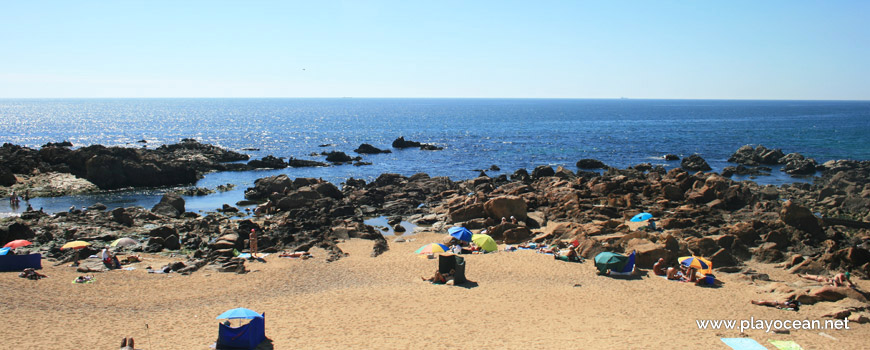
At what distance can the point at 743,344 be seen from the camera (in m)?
16.0

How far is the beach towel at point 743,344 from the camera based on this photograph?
15664mm

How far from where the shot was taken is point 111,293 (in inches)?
845

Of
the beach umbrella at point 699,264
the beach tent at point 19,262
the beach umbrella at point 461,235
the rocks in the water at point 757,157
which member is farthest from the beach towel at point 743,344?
the rocks in the water at point 757,157

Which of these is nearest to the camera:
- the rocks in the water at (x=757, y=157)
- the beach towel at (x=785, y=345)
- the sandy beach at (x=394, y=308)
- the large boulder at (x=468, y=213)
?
the beach towel at (x=785, y=345)

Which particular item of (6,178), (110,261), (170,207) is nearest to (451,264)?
(110,261)

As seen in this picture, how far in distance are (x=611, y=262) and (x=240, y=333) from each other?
15340 millimetres

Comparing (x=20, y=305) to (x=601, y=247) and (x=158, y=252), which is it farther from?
(x=601, y=247)

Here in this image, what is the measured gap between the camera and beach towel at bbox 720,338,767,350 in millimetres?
15664

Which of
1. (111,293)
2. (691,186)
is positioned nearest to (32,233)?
(111,293)

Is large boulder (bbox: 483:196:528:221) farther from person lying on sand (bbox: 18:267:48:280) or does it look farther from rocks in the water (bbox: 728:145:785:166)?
rocks in the water (bbox: 728:145:785:166)

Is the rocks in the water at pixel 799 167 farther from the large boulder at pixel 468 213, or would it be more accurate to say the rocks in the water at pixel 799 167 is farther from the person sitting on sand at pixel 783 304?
the person sitting on sand at pixel 783 304

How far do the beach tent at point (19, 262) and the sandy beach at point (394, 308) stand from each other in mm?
734

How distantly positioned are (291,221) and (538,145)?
6874 centimetres

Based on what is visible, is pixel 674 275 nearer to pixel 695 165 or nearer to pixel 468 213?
pixel 468 213
